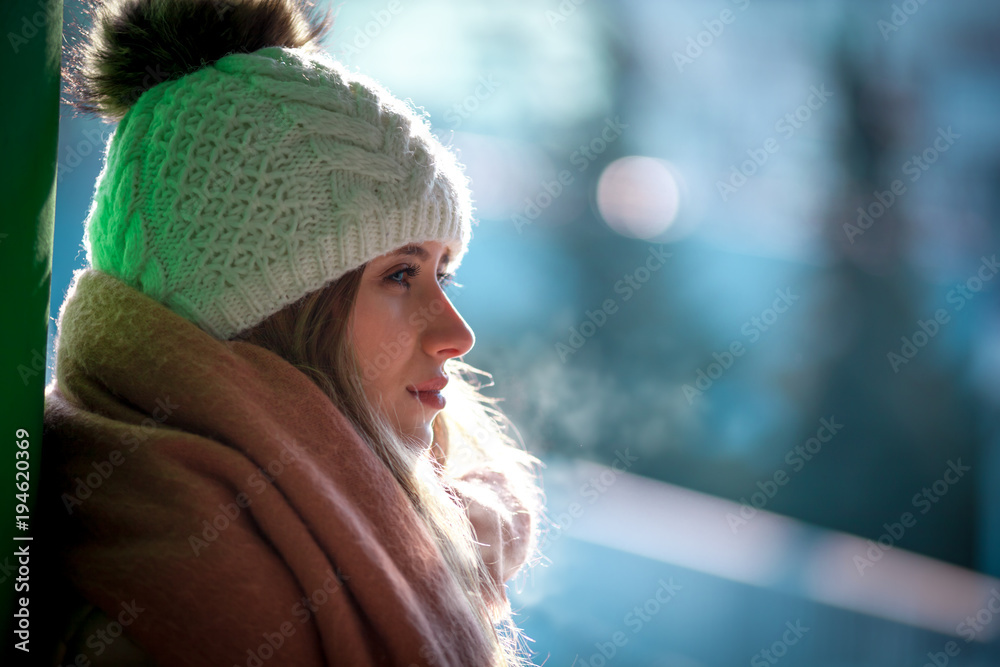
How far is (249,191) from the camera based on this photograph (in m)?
0.68

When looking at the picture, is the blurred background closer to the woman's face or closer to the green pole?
the woman's face

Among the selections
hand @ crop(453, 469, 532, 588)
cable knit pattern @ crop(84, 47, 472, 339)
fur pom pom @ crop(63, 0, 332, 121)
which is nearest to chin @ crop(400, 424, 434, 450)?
hand @ crop(453, 469, 532, 588)

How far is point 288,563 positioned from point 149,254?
13.9 inches

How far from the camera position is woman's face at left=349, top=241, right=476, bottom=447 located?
0.77 meters

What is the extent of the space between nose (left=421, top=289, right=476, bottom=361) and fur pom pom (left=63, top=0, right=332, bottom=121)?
0.38m

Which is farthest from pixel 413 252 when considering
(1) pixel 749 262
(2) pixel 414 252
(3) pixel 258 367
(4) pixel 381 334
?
(1) pixel 749 262

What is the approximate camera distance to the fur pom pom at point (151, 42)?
2.49ft

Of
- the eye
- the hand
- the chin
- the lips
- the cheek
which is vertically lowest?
the hand

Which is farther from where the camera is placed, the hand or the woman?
the hand

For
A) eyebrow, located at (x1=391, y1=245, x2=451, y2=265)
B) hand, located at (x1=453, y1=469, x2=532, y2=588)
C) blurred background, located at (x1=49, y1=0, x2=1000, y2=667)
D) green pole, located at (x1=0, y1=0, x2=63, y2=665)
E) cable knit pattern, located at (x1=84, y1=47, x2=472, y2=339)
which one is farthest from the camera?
blurred background, located at (x1=49, y1=0, x2=1000, y2=667)

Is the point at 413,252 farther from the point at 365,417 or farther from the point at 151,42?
the point at 151,42

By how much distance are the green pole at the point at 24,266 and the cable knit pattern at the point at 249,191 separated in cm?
13

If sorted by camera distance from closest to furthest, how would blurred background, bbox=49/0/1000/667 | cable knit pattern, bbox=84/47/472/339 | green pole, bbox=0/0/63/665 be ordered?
green pole, bbox=0/0/63/665
cable knit pattern, bbox=84/47/472/339
blurred background, bbox=49/0/1000/667

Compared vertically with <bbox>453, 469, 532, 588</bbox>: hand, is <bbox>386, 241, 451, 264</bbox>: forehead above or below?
above
